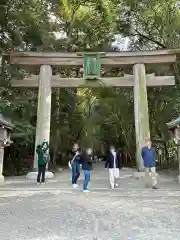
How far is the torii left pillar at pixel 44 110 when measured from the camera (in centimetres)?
1318

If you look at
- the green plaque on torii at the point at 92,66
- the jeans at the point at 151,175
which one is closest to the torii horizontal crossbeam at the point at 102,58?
the green plaque on torii at the point at 92,66

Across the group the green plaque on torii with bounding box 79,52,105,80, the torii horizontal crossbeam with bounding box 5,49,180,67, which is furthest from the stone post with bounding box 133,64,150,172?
the green plaque on torii with bounding box 79,52,105,80

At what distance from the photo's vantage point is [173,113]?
59.8ft

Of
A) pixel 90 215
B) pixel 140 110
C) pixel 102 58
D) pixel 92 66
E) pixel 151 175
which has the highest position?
pixel 102 58

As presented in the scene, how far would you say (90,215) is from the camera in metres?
5.79

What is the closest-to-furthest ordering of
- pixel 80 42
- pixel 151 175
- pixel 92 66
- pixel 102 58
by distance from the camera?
pixel 151 175 → pixel 92 66 → pixel 102 58 → pixel 80 42

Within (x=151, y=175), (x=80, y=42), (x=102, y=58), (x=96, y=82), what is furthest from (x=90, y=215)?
(x=80, y=42)

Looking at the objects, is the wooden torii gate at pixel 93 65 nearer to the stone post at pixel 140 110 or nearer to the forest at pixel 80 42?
the stone post at pixel 140 110

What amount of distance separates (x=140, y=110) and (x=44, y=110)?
14.4 feet

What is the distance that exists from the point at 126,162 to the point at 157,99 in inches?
404

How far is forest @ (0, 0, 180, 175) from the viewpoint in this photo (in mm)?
16359

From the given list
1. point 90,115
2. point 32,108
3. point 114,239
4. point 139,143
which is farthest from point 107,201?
point 90,115

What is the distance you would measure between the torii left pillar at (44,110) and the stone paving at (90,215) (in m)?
4.80

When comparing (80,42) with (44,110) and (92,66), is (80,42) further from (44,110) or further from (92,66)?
(44,110)
